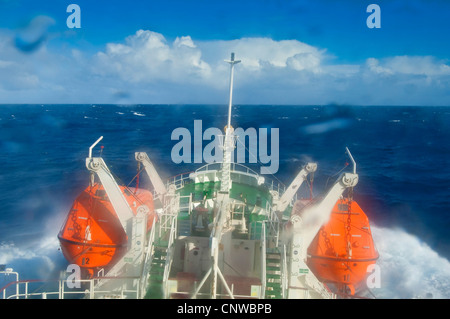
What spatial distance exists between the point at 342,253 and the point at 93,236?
1236 cm

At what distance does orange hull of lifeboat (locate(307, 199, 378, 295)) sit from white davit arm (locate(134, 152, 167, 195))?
30.1 feet

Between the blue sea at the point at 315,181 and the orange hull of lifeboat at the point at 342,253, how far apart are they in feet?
9.16

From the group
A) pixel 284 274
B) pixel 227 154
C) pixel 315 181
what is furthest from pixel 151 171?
pixel 315 181

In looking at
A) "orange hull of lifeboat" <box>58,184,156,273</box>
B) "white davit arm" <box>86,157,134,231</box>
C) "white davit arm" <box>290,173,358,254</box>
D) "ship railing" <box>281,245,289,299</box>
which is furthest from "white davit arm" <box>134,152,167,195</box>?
"ship railing" <box>281,245,289,299</box>

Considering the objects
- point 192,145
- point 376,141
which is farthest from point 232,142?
point 376,141

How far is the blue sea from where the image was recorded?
21.5m

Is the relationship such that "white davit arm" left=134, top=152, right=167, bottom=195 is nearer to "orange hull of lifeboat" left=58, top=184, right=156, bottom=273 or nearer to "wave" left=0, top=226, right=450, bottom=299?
"orange hull of lifeboat" left=58, top=184, right=156, bottom=273

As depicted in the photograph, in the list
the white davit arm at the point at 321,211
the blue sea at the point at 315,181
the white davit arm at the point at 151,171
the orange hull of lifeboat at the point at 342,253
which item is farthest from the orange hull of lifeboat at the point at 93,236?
the orange hull of lifeboat at the point at 342,253

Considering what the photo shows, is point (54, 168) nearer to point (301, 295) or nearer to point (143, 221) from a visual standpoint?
point (143, 221)

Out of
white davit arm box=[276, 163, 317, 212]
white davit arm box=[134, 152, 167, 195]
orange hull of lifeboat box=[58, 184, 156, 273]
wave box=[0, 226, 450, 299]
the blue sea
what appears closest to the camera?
orange hull of lifeboat box=[58, 184, 156, 273]

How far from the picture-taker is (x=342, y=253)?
16.0 meters

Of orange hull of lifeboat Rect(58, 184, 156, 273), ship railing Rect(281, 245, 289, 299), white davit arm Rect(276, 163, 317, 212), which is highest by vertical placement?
white davit arm Rect(276, 163, 317, 212)

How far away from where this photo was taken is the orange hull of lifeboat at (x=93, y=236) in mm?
16578
